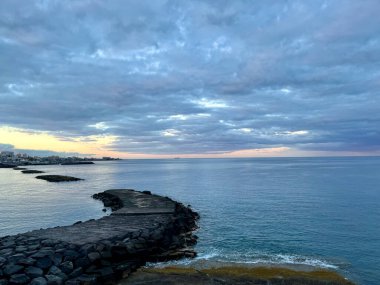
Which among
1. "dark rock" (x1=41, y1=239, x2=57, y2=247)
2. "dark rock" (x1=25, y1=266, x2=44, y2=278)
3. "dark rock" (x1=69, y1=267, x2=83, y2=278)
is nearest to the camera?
"dark rock" (x1=25, y1=266, x2=44, y2=278)

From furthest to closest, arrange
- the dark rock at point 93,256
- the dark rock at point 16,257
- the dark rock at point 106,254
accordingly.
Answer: the dark rock at point 106,254 < the dark rock at point 93,256 < the dark rock at point 16,257

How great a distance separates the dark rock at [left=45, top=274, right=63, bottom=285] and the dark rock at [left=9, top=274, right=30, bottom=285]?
782 mm

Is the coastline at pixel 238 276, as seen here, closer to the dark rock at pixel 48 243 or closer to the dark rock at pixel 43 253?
the dark rock at pixel 43 253

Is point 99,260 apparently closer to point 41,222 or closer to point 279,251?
point 279,251

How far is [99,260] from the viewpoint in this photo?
16.4m

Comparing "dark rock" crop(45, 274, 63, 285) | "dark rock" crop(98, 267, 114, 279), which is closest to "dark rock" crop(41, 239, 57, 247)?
"dark rock" crop(45, 274, 63, 285)

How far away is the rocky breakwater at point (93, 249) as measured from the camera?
47.4ft

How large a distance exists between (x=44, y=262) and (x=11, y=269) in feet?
4.47

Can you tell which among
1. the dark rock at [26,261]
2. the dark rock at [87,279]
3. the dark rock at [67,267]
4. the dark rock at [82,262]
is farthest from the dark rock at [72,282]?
the dark rock at [26,261]

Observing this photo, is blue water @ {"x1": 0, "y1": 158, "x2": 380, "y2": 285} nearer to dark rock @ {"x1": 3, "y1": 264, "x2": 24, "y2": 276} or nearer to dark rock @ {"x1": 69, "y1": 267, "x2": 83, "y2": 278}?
dark rock @ {"x1": 69, "y1": 267, "x2": 83, "y2": 278}

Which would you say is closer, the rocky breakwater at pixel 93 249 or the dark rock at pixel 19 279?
the dark rock at pixel 19 279

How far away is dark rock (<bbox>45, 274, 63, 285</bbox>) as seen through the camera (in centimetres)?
1357

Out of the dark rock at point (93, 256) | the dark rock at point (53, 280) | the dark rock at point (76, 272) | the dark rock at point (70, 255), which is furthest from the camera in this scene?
the dark rock at point (93, 256)

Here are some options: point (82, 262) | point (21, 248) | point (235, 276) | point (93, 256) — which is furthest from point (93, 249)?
point (235, 276)
